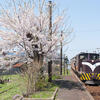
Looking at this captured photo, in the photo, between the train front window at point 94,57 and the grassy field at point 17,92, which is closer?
the grassy field at point 17,92

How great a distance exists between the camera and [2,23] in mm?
14336

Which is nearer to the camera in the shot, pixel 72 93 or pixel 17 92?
pixel 17 92

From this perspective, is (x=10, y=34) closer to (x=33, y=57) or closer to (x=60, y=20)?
(x=33, y=57)

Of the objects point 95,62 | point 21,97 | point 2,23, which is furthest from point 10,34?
point 95,62

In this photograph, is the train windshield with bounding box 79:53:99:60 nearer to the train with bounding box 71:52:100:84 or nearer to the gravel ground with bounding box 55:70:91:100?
the train with bounding box 71:52:100:84

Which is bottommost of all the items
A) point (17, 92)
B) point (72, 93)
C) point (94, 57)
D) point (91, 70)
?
point (72, 93)

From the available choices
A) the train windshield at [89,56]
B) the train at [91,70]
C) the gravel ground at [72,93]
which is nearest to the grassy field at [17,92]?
the gravel ground at [72,93]

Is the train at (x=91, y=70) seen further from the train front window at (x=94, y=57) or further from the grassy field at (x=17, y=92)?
the grassy field at (x=17, y=92)

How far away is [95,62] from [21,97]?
901 centimetres

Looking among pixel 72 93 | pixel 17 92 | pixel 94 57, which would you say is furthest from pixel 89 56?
pixel 17 92

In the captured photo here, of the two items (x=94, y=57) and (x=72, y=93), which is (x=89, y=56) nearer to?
(x=94, y=57)

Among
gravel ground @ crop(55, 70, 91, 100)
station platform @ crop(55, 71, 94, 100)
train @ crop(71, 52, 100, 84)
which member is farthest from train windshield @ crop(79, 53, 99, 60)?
gravel ground @ crop(55, 70, 91, 100)

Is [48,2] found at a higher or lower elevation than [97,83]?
higher

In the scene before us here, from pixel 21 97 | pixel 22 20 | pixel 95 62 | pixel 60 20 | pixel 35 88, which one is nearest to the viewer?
pixel 21 97
